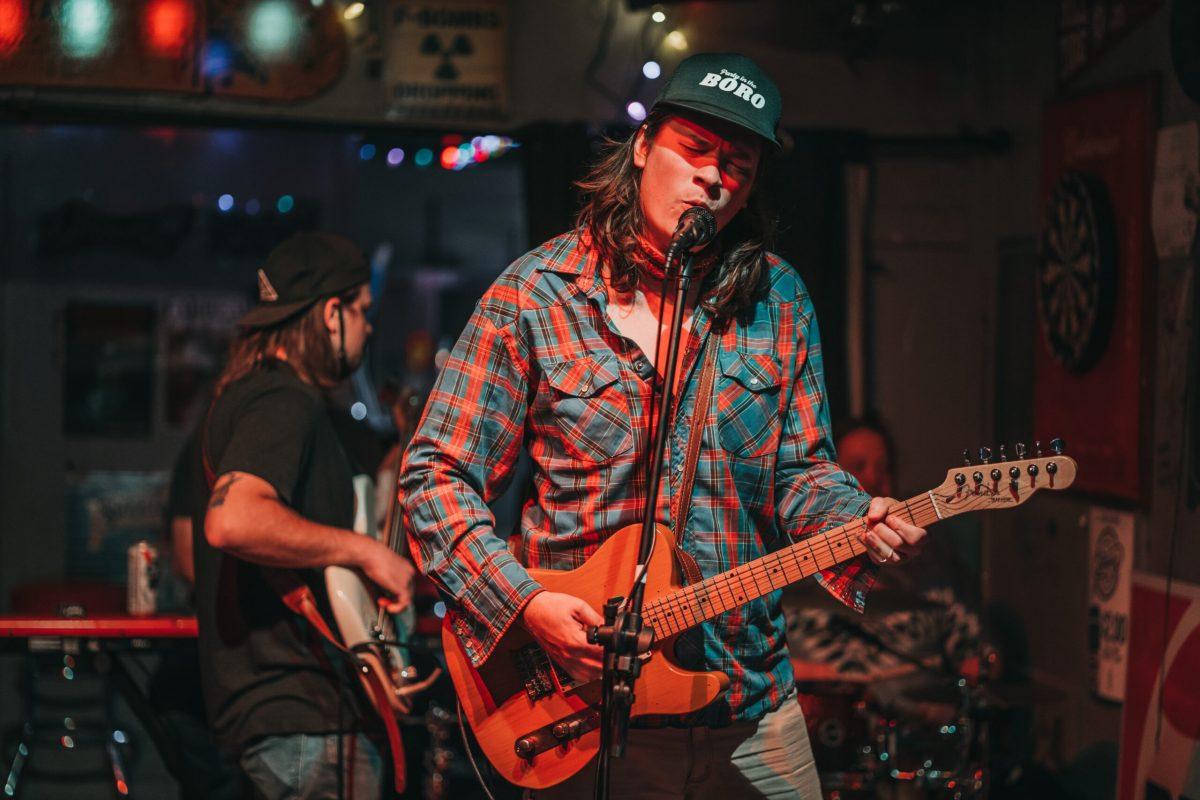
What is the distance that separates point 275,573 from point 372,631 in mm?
306

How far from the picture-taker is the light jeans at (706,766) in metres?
2.39

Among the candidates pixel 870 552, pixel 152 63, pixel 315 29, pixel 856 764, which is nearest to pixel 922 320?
pixel 856 764

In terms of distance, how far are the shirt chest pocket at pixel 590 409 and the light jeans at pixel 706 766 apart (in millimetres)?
531

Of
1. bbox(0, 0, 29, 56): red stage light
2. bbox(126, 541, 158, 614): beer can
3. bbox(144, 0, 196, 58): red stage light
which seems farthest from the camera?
bbox(144, 0, 196, 58): red stage light

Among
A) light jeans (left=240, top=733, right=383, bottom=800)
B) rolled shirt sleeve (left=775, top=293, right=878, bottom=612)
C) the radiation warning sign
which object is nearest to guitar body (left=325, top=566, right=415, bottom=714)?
light jeans (left=240, top=733, right=383, bottom=800)

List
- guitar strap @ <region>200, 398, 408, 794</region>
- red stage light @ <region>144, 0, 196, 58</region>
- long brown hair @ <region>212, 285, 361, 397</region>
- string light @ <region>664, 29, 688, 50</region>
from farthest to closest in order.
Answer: string light @ <region>664, 29, 688, 50</region> → red stage light @ <region>144, 0, 196, 58</region> → long brown hair @ <region>212, 285, 361, 397</region> → guitar strap @ <region>200, 398, 408, 794</region>

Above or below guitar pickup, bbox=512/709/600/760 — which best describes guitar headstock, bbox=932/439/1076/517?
above

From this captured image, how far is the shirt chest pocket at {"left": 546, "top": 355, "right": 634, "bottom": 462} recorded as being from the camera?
2422mm

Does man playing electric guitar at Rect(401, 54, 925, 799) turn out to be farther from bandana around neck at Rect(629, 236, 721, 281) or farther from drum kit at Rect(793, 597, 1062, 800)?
drum kit at Rect(793, 597, 1062, 800)

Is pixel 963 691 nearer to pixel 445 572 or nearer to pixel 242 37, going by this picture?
pixel 445 572

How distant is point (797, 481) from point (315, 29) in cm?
389

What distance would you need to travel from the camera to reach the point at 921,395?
626 centimetres

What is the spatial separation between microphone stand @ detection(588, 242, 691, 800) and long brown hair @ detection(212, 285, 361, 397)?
65.7 inches

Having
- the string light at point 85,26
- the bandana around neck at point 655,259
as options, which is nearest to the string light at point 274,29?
the string light at point 85,26
